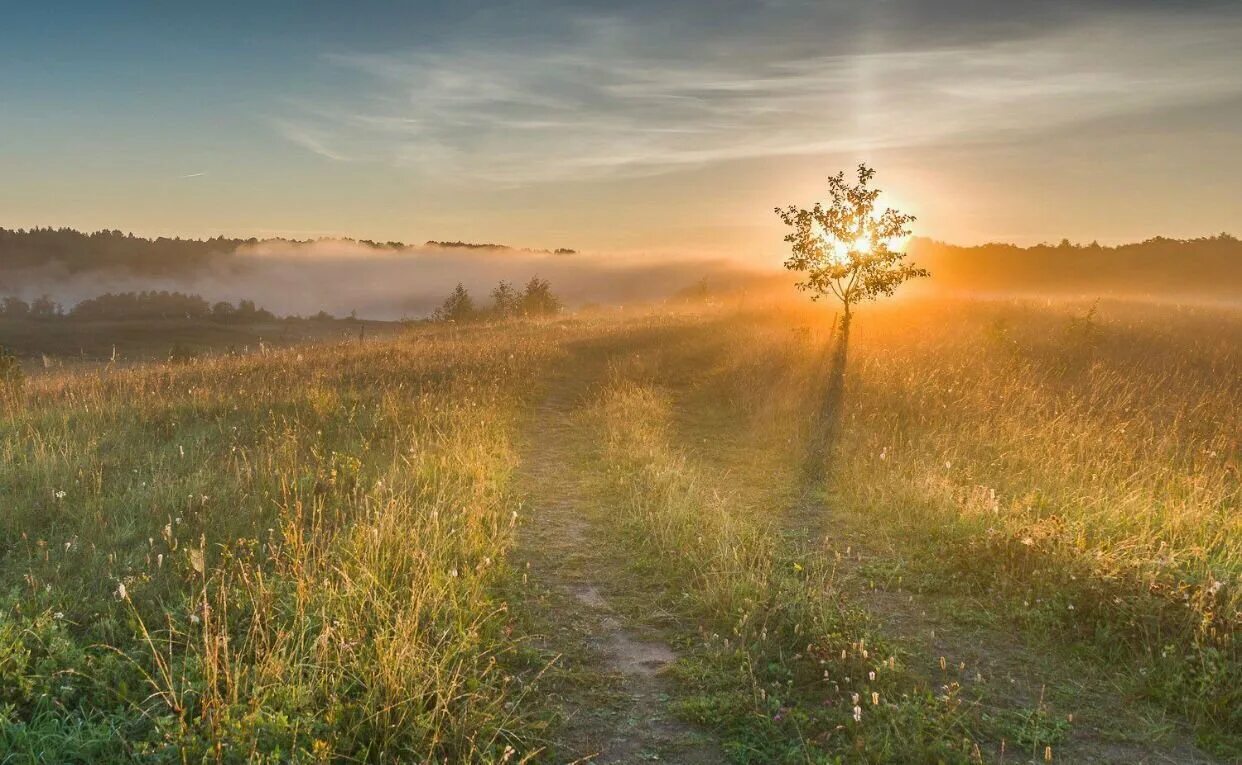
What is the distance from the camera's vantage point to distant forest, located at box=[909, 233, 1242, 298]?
63.6 m

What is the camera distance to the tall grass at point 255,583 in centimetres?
411

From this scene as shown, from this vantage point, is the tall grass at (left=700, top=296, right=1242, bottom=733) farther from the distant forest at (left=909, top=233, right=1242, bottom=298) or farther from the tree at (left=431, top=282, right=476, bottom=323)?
the tree at (left=431, top=282, right=476, bottom=323)

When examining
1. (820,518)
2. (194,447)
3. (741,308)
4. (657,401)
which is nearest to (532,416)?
(657,401)

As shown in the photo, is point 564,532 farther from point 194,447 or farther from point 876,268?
point 876,268

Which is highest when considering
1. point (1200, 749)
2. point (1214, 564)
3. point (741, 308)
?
point (741, 308)

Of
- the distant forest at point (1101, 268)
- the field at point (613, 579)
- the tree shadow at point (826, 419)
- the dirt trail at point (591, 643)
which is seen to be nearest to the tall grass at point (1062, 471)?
the field at point (613, 579)

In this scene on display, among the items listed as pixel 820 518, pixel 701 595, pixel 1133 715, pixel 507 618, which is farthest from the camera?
pixel 820 518

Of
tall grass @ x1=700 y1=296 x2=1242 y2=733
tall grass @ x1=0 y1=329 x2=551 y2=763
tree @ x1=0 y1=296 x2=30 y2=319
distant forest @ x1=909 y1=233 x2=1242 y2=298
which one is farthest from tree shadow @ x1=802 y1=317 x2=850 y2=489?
tree @ x1=0 y1=296 x2=30 y2=319

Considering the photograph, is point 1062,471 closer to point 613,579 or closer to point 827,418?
point 827,418

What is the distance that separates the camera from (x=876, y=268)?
20.4 metres

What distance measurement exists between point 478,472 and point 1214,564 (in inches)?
299

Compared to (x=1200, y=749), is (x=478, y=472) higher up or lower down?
higher up

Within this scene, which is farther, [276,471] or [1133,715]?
[276,471]

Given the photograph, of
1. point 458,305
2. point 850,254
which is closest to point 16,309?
point 458,305
